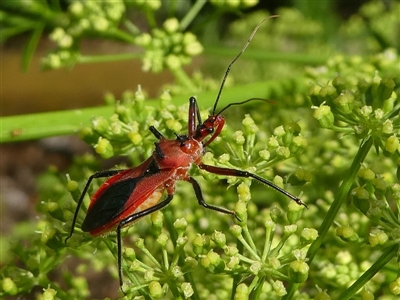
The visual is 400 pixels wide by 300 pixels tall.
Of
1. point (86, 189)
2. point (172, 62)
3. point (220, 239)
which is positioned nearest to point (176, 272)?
point (220, 239)

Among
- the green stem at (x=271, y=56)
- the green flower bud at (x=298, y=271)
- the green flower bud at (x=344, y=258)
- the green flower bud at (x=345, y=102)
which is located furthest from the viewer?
the green stem at (x=271, y=56)

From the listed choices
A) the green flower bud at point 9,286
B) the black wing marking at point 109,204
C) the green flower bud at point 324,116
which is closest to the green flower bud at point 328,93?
the green flower bud at point 324,116

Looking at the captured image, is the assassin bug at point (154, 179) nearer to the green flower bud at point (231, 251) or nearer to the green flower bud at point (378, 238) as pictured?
the green flower bud at point (231, 251)

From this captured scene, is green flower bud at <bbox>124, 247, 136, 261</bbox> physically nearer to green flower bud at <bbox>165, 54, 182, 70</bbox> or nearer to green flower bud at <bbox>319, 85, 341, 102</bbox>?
green flower bud at <bbox>319, 85, 341, 102</bbox>

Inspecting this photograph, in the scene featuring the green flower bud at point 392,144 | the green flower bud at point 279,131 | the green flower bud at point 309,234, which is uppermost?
the green flower bud at point 392,144

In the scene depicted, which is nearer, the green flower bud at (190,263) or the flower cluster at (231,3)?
the green flower bud at (190,263)

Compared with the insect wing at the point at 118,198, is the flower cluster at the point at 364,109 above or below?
above

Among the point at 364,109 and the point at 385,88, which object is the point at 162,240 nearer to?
the point at 364,109

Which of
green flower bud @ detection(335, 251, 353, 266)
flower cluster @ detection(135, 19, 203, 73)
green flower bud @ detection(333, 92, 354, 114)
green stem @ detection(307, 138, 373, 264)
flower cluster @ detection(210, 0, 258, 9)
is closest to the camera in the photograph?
green stem @ detection(307, 138, 373, 264)

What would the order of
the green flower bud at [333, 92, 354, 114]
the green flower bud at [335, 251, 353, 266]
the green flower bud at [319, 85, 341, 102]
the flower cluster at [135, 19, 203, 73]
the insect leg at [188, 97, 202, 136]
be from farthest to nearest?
the flower cluster at [135, 19, 203, 73] → the insect leg at [188, 97, 202, 136] → the green flower bud at [335, 251, 353, 266] → the green flower bud at [319, 85, 341, 102] → the green flower bud at [333, 92, 354, 114]

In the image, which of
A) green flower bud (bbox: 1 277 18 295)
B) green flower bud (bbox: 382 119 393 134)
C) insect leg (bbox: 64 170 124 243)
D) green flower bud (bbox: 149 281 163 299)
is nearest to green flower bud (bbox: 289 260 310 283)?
green flower bud (bbox: 149 281 163 299)
